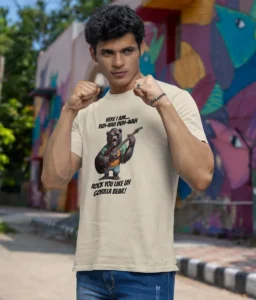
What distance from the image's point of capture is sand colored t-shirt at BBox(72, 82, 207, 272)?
6.32 feet

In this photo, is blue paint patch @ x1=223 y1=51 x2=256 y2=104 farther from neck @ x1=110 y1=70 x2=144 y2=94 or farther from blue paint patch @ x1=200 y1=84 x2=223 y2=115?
neck @ x1=110 y1=70 x2=144 y2=94

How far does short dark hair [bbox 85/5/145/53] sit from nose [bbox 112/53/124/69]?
7 centimetres

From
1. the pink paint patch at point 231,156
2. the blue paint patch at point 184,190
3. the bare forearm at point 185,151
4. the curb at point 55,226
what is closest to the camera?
the bare forearm at point 185,151

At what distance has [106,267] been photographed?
1.92m

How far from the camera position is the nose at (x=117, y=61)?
6.50 feet

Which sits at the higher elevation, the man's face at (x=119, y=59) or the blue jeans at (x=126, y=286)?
the man's face at (x=119, y=59)

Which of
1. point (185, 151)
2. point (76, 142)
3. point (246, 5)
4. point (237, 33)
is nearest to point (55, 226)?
point (237, 33)

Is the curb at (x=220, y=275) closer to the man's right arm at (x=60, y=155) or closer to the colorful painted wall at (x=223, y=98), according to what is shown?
the colorful painted wall at (x=223, y=98)

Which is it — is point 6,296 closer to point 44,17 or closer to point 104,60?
point 104,60

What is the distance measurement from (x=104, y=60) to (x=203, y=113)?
369 inches

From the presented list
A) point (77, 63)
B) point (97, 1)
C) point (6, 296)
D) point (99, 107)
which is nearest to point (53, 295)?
point (6, 296)

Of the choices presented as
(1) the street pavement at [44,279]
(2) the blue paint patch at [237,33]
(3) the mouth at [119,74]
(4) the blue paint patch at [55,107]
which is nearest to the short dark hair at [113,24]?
(3) the mouth at [119,74]

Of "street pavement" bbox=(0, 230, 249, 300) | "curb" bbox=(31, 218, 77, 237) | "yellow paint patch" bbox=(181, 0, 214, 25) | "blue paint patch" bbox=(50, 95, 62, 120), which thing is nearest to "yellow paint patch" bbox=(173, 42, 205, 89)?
"yellow paint patch" bbox=(181, 0, 214, 25)

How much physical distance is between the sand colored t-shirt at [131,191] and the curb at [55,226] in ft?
30.4
